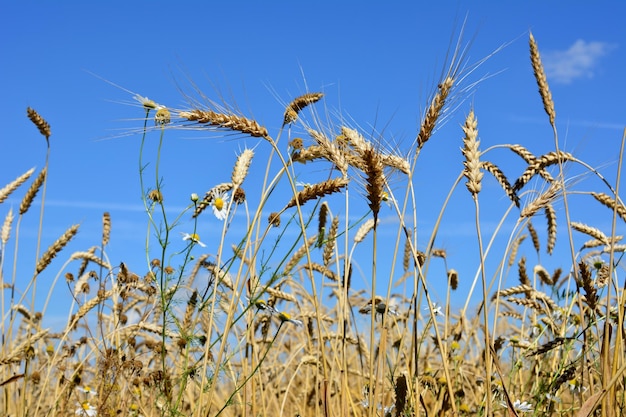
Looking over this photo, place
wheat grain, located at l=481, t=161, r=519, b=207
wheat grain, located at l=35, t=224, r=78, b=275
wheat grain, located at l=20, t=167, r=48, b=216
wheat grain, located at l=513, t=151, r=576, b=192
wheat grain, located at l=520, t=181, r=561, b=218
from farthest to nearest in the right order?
1. wheat grain, located at l=20, t=167, r=48, b=216
2. wheat grain, located at l=35, t=224, r=78, b=275
3. wheat grain, located at l=513, t=151, r=576, b=192
4. wheat grain, located at l=481, t=161, r=519, b=207
5. wheat grain, located at l=520, t=181, r=561, b=218

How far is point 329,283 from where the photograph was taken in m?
5.43

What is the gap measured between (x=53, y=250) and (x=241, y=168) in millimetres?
1448

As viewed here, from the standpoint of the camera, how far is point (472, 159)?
6.96ft

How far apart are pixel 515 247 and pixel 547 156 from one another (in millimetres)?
2001

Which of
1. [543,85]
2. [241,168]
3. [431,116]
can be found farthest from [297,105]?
[543,85]

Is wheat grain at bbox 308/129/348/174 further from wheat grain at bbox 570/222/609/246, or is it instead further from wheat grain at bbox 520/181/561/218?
wheat grain at bbox 570/222/609/246

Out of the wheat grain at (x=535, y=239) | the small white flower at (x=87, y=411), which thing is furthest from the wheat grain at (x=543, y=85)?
the small white flower at (x=87, y=411)

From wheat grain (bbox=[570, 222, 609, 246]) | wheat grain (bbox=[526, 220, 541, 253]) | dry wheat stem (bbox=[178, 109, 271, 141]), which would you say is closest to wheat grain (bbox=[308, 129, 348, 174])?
dry wheat stem (bbox=[178, 109, 271, 141])

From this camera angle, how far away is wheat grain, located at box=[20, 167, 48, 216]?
385 centimetres

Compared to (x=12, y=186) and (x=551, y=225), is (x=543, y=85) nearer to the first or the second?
(x=551, y=225)

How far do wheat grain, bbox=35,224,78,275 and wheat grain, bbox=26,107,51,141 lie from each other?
2.08ft

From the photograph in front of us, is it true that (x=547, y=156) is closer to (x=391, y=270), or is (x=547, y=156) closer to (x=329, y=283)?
(x=391, y=270)

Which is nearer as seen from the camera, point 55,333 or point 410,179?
point 410,179

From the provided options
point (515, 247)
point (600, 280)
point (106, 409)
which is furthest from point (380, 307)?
point (515, 247)
